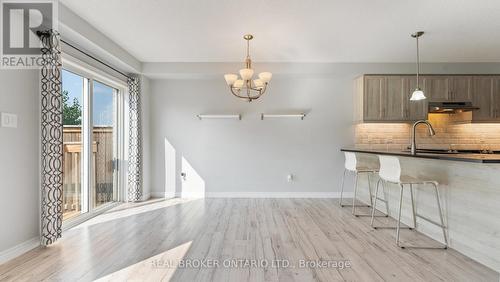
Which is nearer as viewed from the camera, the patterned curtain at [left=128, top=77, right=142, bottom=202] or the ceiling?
the ceiling

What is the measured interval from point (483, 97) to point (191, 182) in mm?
5678

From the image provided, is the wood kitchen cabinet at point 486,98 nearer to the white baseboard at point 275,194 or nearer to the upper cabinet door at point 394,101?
the upper cabinet door at point 394,101

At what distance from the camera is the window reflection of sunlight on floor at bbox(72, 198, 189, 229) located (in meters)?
3.65

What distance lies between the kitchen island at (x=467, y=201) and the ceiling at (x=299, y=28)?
5.35 ft

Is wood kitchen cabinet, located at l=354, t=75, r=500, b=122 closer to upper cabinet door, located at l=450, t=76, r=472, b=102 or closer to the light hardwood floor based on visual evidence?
upper cabinet door, located at l=450, t=76, r=472, b=102

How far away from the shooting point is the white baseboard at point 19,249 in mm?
2381

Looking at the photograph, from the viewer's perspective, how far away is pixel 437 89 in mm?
4766

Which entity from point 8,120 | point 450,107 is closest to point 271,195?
point 450,107

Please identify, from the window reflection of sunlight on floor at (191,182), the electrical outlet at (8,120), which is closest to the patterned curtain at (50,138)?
the electrical outlet at (8,120)

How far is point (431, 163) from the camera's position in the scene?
301 cm

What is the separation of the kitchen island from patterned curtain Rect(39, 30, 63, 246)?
3.91m

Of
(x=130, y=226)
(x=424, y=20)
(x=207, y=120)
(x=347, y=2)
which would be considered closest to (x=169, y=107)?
(x=207, y=120)

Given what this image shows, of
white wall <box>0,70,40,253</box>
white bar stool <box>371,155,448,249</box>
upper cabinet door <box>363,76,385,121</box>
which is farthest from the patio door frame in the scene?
upper cabinet door <box>363,76,385,121</box>

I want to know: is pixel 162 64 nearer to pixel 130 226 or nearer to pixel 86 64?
pixel 86 64
